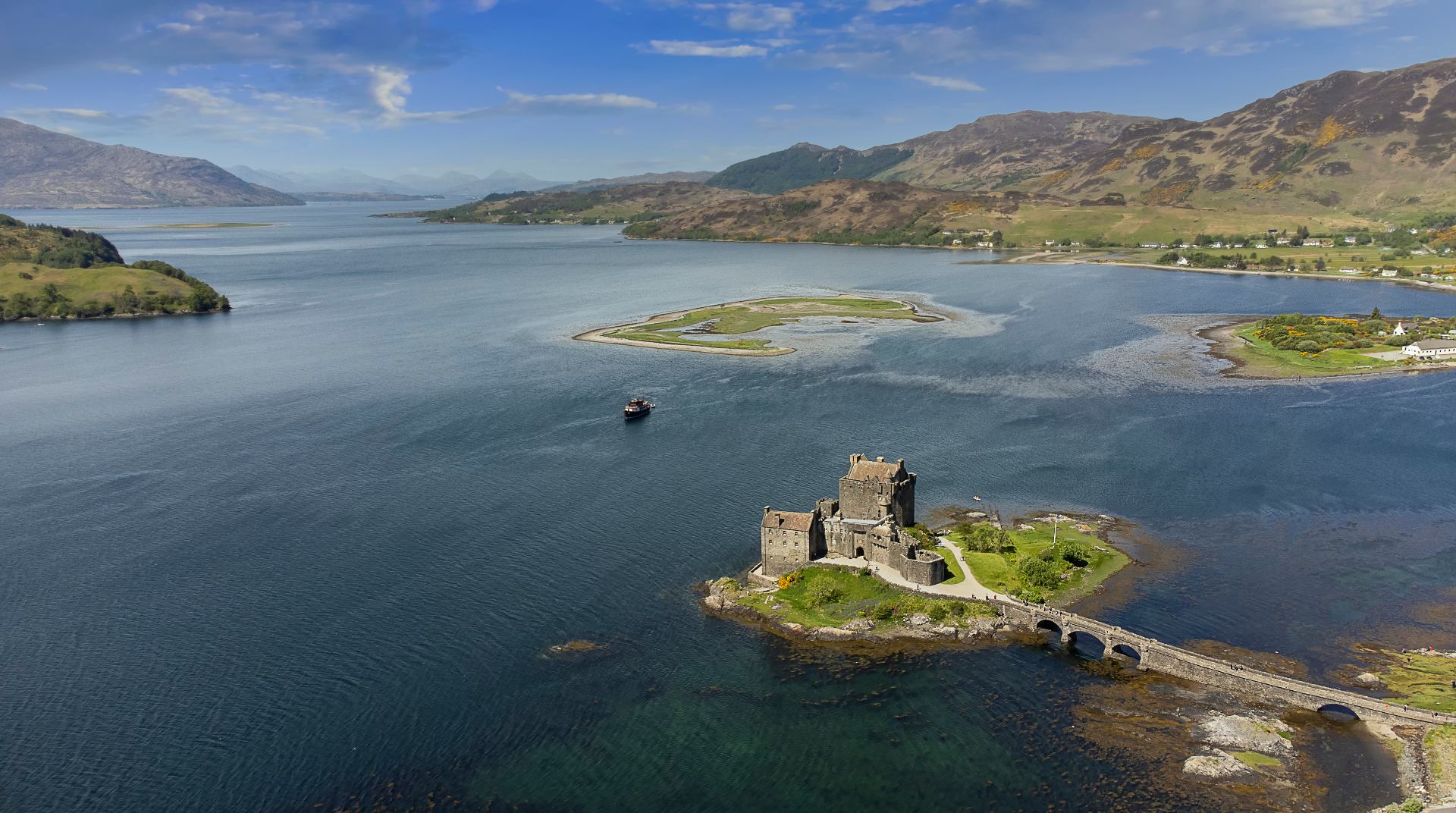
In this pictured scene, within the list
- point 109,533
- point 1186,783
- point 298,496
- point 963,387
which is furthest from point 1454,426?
point 109,533

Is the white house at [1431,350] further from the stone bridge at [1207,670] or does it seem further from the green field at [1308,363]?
the stone bridge at [1207,670]

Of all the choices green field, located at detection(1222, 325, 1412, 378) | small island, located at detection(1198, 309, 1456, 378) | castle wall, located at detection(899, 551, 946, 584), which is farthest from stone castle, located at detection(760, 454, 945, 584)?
green field, located at detection(1222, 325, 1412, 378)

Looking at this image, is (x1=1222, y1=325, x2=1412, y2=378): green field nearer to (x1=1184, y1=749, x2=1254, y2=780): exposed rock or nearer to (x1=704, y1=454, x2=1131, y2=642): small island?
(x1=704, y1=454, x2=1131, y2=642): small island

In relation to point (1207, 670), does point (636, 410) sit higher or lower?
higher

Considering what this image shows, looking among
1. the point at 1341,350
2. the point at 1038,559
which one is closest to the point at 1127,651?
the point at 1038,559

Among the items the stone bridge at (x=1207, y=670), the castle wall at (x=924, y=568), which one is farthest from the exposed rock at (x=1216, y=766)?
the castle wall at (x=924, y=568)

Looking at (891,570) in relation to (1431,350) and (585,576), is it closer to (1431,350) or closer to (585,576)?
(585,576)
